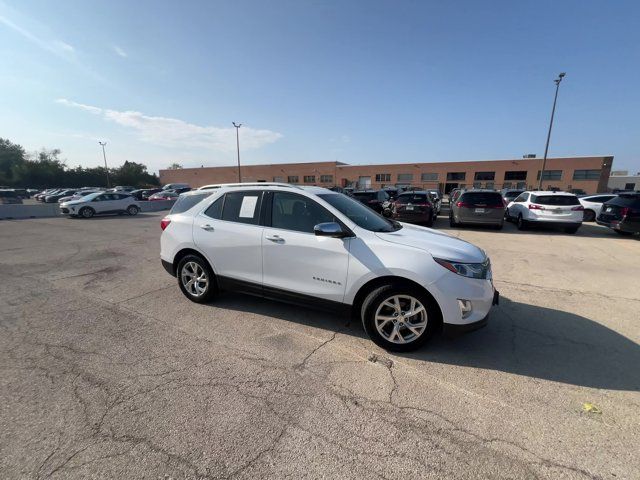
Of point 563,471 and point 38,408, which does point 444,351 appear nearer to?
point 563,471

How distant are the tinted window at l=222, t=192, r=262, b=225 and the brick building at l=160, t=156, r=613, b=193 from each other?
2366 inches

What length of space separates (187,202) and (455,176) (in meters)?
63.5

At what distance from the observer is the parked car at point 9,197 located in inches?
853

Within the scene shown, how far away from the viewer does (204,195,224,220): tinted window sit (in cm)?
442

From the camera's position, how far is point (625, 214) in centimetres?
1024

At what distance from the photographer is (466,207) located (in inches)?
487

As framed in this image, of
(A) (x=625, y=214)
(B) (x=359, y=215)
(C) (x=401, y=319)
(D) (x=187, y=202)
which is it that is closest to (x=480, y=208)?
(A) (x=625, y=214)

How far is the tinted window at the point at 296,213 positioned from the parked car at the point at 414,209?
9.23 metres

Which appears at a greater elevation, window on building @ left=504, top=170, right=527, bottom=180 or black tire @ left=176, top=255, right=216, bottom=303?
window on building @ left=504, top=170, right=527, bottom=180

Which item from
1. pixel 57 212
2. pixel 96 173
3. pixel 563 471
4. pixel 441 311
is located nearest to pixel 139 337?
pixel 441 311

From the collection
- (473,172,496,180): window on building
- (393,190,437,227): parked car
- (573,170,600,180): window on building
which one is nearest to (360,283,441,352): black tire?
(393,190,437,227): parked car

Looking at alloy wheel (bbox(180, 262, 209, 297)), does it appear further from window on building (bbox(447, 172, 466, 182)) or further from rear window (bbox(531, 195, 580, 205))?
window on building (bbox(447, 172, 466, 182))

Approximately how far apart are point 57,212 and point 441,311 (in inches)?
1019

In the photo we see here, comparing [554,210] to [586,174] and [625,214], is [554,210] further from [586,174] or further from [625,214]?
[586,174]
